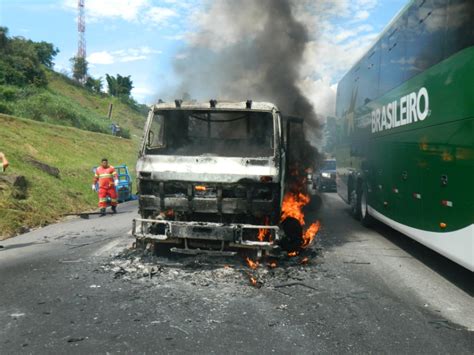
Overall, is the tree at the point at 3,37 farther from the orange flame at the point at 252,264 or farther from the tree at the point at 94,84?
the orange flame at the point at 252,264

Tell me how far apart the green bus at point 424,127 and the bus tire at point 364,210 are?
10 centimetres

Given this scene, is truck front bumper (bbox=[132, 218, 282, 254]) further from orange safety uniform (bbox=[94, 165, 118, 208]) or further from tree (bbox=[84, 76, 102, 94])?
tree (bbox=[84, 76, 102, 94])

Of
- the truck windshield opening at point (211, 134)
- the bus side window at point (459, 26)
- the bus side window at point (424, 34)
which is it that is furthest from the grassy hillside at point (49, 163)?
the bus side window at point (459, 26)

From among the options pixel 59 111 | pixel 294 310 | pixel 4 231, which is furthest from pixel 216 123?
pixel 59 111

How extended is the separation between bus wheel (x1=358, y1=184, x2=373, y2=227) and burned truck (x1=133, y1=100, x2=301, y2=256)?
14.0 ft

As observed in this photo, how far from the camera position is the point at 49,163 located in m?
18.5

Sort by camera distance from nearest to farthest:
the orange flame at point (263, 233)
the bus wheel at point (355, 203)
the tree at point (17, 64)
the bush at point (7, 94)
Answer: the orange flame at point (263, 233) → the bus wheel at point (355, 203) → the bush at point (7, 94) → the tree at point (17, 64)

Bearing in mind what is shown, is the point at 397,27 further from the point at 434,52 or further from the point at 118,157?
the point at 118,157

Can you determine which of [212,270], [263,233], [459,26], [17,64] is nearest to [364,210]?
[263,233]

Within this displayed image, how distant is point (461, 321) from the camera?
439 cm

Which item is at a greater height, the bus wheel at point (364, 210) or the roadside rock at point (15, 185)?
the roadside rock at point (15, 185)

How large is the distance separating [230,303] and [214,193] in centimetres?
175

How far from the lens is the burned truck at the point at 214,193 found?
5.98 metres

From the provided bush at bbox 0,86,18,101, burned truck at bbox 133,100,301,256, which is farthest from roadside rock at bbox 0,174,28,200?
bush at bbox 0,86,18,101
